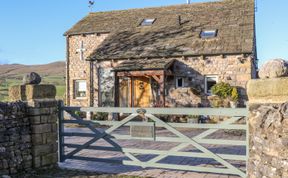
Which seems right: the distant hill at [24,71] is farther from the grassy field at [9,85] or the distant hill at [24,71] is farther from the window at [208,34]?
the window at [208,34]

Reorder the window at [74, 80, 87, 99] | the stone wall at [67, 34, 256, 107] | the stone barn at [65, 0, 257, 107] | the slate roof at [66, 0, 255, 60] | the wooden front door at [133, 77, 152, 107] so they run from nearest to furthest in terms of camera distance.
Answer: the stone wall at [67, 34, 256, 107]
the stone barn at [65, 0, 257, 107]
the slate roof at [66, 0, 255, 60]
the wooden front door at [133, 77, 152, 107]
the window at [74, 80, 87, 99]

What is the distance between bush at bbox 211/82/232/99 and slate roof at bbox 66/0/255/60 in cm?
156

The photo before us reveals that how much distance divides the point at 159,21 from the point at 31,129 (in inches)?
552

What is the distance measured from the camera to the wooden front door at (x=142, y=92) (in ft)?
58.0

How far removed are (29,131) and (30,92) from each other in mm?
819

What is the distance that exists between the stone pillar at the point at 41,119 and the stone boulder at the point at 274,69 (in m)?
4.51

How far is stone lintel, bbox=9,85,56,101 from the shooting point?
23.9 ft

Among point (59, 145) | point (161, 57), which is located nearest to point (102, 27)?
point (161, 57)

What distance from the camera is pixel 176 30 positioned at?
18.6 meters

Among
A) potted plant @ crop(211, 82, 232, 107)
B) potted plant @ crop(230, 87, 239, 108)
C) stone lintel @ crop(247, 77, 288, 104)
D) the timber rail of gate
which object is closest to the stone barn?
potted plant @ crop(230, 87, 239, 108)

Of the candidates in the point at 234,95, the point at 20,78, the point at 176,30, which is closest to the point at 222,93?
the point at 234,95

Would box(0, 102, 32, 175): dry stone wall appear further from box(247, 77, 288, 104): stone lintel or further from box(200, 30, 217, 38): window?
box(200, 30, 217, 38): window

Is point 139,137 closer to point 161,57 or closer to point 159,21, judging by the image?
point 161,57

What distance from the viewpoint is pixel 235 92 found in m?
15.6
